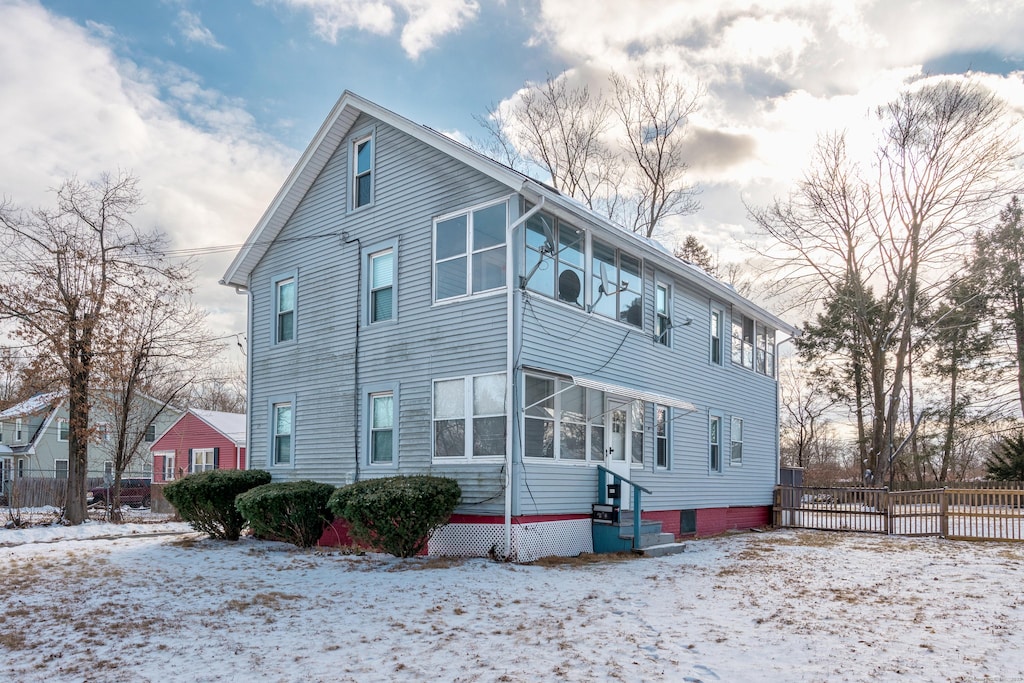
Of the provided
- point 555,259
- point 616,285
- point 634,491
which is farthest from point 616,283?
point 634,491

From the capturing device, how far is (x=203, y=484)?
557 inches

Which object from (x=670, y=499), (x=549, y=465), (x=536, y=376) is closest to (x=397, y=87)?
(x=536, y=376)

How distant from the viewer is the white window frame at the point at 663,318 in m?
15.9

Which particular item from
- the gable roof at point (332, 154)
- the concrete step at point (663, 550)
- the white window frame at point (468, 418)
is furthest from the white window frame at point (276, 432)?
the concrete step at point (663, 550)

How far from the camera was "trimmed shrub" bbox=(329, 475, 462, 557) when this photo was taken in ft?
36.1

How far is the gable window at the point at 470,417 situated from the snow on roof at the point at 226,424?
22.4 m

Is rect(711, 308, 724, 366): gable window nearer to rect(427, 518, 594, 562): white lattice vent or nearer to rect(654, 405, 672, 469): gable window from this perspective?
rect(654, 405, 672, 469): gable window

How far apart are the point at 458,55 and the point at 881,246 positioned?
22110mm

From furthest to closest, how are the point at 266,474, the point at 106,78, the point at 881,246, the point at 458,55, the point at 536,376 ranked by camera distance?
the point at 881,246 < the point at 458,55 < the point at 266,474 < the point at 106,78 < the point at 536,376

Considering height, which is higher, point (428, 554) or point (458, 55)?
point (458, 55)

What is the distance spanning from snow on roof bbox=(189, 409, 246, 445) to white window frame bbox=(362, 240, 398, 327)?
20.7m

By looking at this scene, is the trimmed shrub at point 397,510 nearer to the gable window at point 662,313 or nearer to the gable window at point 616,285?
the gable window at point 616,285

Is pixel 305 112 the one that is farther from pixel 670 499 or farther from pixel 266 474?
pixel 670 499

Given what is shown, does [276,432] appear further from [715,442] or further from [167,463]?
[167,463]
